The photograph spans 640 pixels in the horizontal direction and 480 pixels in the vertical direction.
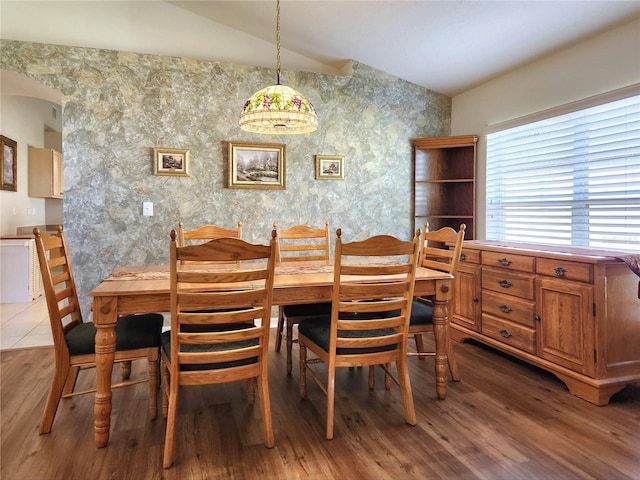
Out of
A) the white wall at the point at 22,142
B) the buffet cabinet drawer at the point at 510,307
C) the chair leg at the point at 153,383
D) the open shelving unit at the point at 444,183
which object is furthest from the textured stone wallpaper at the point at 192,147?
the white wall at the point at 22,142

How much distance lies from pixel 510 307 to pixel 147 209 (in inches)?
124

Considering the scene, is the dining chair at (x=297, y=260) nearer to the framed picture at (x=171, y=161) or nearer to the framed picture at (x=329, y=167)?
the framed picture at (x=329, y=167)

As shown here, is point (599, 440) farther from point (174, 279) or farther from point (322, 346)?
point (174, 279)

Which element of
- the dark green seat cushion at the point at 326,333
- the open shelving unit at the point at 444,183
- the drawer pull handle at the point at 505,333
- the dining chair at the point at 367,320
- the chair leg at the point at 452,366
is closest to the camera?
the dining chair at the point at 367,320

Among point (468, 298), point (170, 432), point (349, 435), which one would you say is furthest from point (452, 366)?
point (170, 432)

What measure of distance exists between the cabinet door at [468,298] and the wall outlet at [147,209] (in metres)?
2.79

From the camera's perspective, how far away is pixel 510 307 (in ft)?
10.1

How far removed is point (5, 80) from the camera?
154 inches

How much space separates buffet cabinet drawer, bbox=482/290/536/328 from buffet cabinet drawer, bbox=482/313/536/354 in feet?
0.12

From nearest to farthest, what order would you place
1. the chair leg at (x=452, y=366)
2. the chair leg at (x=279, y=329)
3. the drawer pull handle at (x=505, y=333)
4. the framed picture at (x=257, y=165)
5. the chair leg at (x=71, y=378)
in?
the chair leg at (x=71, y=378) → the chair leg at (x=452, y=366) → the drawer pull handle at (x=505, y=333) → the chair leg at (x=279, y=329) → the framed picture at (x=257, y=165)

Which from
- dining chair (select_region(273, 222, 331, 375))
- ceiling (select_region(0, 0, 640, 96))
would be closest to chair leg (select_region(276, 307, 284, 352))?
dining chair (select_region(273, 222, 331, 375))

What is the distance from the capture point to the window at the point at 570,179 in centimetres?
297

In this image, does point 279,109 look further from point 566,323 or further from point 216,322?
point 566,323

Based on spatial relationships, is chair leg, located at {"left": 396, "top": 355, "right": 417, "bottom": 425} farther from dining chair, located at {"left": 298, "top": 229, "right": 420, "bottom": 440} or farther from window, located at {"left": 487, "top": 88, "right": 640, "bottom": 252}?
window, located at {"left": 487, "top": 88, "right": 640, "bottom": 252}
